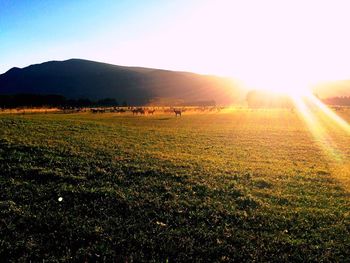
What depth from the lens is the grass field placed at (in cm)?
910

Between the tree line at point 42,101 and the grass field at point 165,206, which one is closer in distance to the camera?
the grass field at point 165,206

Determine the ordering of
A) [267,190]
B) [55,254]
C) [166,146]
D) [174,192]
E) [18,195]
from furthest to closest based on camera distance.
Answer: [166,146], [267,190], [174,192], [18,195], [55,254]

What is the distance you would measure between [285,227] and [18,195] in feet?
31.2

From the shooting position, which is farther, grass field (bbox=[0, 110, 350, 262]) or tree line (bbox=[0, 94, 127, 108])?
tree line (bbox=[0, 94, 127, 108])

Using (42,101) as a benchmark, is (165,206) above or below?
below

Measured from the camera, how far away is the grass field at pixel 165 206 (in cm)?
910

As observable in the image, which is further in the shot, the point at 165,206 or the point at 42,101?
the point at 42,101

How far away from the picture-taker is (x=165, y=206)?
12.0 meters

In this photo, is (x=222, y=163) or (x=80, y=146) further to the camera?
(x=80, y=146)

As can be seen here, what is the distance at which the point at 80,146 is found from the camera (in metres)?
22.2

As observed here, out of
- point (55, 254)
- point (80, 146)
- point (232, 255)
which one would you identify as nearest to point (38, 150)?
point (80, 146)

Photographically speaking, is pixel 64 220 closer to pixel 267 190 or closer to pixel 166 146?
pixel 267 190

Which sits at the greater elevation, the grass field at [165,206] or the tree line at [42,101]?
the tree line at [42,101]

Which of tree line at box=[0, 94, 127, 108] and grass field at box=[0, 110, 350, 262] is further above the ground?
tree line at box=[0, 94, 127, 108]
